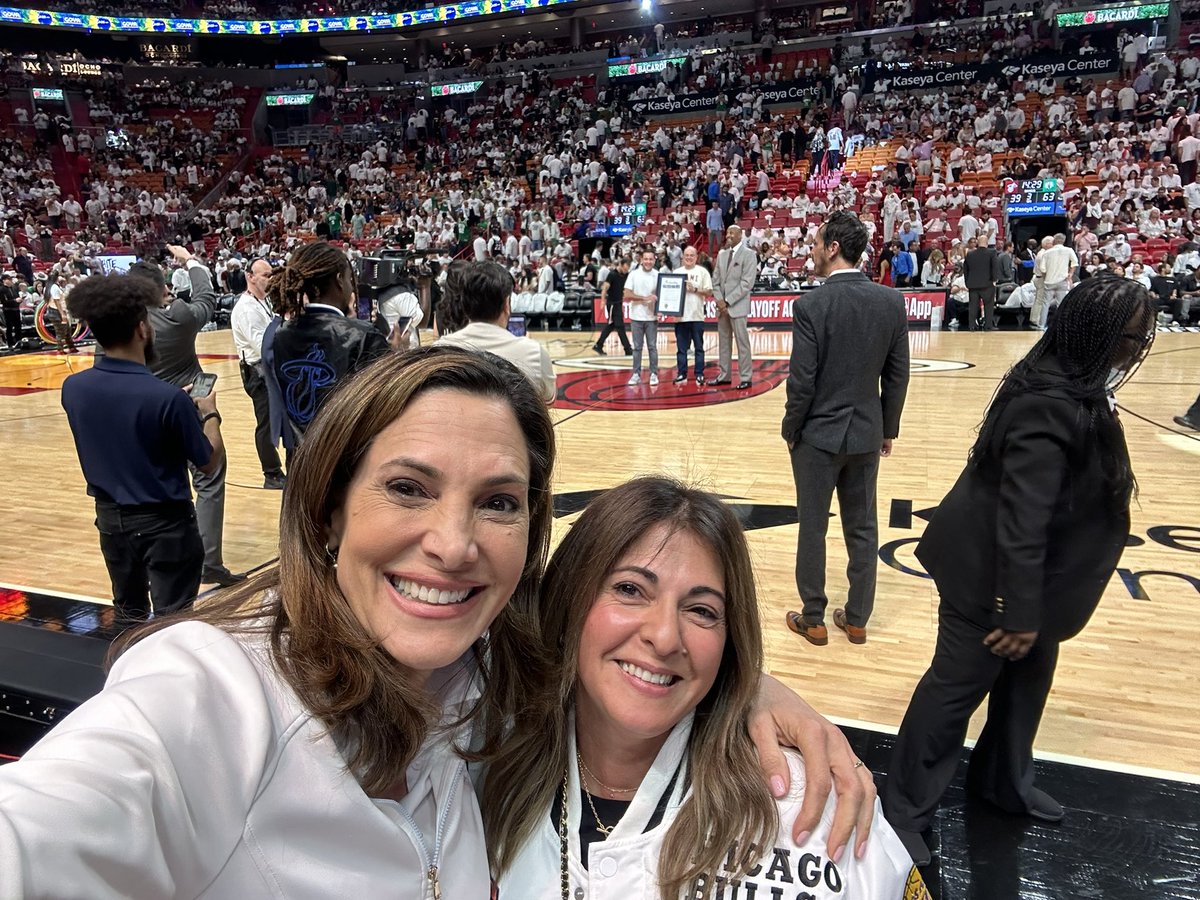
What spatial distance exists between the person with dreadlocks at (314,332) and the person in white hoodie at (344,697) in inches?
90.7

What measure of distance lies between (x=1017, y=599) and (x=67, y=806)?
6.39 feet

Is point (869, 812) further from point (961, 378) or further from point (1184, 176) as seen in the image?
point (1184, 176)

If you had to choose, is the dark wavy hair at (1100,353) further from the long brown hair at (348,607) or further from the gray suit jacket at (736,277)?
the gray suit jacket at (736,277)

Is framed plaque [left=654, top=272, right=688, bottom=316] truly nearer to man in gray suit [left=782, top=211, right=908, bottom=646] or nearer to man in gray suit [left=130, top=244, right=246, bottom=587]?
man in gray suit [left=782, top=211, right=908, bottom=646]

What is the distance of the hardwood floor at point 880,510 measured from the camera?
2.88m

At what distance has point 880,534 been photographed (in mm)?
4535

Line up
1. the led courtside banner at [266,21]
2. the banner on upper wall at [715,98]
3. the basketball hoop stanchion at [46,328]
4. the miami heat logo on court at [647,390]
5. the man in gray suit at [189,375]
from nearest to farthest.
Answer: the man in gray suit at [189,375], the miami heat logo on court at [647,390], the basketball hoop stanchion at [46,328], the banner on upper wall at [715,98], the led courtside banner at [266,21]

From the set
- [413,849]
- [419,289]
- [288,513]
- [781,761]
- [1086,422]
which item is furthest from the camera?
[419,289]

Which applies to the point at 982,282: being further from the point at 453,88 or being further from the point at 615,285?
the point at 453,88

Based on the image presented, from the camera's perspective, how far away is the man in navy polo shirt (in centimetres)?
277

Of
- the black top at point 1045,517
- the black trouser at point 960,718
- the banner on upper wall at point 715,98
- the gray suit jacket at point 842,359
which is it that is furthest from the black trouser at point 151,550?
the banner on upper wall at point 715,98

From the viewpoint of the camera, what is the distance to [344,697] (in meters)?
0.93

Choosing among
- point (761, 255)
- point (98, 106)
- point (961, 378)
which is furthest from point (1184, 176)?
point (98, 106)

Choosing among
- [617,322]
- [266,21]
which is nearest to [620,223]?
[617,322]
